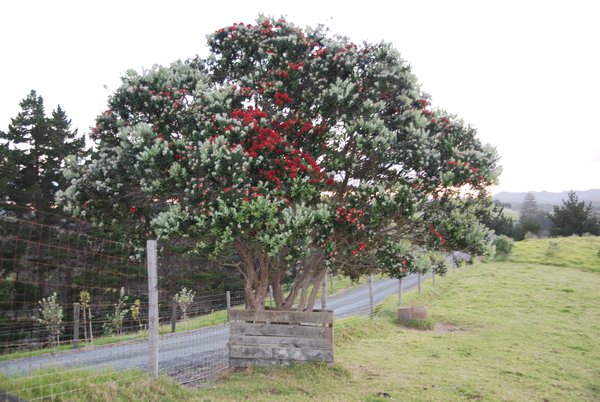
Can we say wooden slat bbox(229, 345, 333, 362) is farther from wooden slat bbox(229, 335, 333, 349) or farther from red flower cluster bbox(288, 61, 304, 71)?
red flower cluster bbox(288, 61, 304, 71)

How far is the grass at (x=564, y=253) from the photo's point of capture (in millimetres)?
46531

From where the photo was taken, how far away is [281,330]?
12008mm

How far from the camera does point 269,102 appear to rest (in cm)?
1165

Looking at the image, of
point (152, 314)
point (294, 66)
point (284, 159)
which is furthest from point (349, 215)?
point (152, 314)

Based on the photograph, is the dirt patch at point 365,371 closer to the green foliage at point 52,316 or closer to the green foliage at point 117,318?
the green foliage at point 117,318

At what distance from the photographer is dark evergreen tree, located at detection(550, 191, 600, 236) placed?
71525mm

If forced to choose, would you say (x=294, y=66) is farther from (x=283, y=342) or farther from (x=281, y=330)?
(x=283, y=342)

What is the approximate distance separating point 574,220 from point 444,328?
6171cm

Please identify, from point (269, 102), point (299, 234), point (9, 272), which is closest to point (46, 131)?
point (9, 272)

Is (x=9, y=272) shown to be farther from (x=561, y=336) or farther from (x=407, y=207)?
(x=561, y=336)

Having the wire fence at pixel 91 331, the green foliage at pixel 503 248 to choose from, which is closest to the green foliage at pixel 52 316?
the wire fence at pixel 91 331

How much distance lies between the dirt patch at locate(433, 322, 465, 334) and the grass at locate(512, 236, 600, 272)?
94.9 feet

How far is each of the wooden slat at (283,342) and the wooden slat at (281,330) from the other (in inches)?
3.9

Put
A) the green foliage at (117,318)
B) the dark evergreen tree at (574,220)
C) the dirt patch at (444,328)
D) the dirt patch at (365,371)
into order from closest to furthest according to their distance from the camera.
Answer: the dirt patch at (365,371)
the green foliage at (117,318)
the dirt patch at (444,328)
the dark evergreen tree at (574,220)
